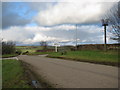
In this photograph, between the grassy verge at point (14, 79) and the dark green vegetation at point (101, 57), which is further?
the dark green vegetation at point (101, 57)

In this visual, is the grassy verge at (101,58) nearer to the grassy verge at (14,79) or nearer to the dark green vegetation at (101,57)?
the dark green vegetation at (101,57)

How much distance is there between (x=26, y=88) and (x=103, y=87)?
3.42m

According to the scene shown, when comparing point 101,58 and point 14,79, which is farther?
point 101,58

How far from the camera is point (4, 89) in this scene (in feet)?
20.8

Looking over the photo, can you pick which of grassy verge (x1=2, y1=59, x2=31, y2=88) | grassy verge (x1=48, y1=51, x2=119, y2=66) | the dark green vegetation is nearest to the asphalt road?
grassy verge (x1=2, y1=59, x2=31, y2=88)

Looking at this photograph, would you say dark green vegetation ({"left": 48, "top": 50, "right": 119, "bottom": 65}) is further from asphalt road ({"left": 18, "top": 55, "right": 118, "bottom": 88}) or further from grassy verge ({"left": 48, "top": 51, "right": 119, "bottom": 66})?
asphalt road ({"left": 18, "top": 55, "right": 118, "bottom": 88})

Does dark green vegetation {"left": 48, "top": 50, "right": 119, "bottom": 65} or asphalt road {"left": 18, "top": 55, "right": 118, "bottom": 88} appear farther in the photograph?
dark green vegetation {"left": 48, "top": 50, "right": 119, "bottom": 65}

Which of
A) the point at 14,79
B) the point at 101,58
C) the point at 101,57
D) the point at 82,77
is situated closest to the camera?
the point at 14,79

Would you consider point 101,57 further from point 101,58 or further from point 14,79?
point 14,79

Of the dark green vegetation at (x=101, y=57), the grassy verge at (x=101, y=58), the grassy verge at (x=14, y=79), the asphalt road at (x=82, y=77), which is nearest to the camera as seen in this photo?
the grassy verge at (x=14, y=79)

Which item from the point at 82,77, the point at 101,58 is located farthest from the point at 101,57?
the point at 82,77

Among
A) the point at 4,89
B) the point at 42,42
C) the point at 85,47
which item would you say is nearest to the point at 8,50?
the point at 42,42

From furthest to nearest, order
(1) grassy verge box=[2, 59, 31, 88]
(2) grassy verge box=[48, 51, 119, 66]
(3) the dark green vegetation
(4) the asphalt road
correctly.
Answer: (3) the dark green vegetation < (2) grassy verge box=[48, 51, 119, 66] < (4) the asphalt road < (1) grassy verge box=[2, 59, 31, 88]

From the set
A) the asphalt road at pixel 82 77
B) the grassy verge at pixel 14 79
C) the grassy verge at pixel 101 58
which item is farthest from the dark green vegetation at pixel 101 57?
the grassy verge at pixel 14 79
